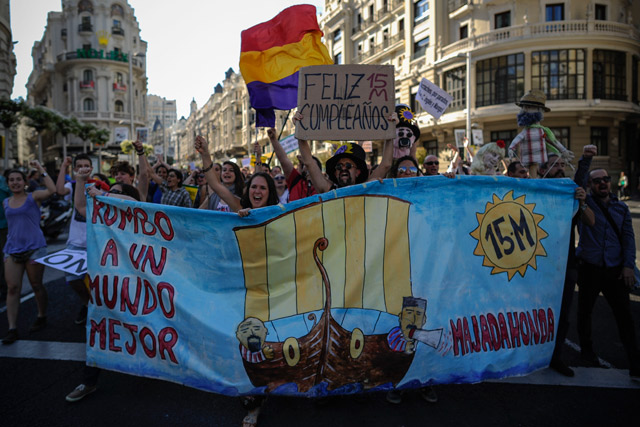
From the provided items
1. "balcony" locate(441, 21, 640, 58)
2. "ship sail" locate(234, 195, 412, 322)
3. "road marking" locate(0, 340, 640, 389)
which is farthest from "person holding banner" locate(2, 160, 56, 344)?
"balcony" locate(441, 21, 640, 58)

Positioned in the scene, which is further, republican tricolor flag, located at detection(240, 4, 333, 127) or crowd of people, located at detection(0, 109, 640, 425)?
republican tricolor flag, located at detection(240, 4, 333, 127)

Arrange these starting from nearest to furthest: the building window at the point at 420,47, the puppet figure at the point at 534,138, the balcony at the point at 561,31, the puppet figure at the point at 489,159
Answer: the puppet figure at the point at 534,138 → the puppet figure at the point at 489,159 → the balcony at the point at 561,31 → the building window at the point at 420,47

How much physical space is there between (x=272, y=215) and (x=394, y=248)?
94 cm

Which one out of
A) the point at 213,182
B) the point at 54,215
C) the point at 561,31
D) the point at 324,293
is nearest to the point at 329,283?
the point at 324,293

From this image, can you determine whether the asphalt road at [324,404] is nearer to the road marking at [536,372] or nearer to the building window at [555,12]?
the road marking at [536,372]

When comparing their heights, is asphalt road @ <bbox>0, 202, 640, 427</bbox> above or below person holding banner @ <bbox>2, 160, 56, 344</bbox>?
below

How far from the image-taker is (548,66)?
24.8m

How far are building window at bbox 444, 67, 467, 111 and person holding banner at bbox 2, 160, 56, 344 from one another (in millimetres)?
25433

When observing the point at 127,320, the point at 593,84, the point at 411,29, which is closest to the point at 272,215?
the point at 127,320

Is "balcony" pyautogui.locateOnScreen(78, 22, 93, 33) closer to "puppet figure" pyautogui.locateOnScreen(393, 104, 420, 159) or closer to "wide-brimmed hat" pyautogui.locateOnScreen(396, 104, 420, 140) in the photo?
"wide-brimmed hat" pyautogui.locateOnScreen(396, 104, 420, 140)

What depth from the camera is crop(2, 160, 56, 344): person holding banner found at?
473cm

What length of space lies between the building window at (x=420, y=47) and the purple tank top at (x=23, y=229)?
2974 centimetres

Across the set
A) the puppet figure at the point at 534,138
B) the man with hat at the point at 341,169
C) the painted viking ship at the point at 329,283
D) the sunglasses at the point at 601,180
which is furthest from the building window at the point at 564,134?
the painted viking ship at the point at 329,283

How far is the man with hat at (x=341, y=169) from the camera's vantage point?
3.90 meters
